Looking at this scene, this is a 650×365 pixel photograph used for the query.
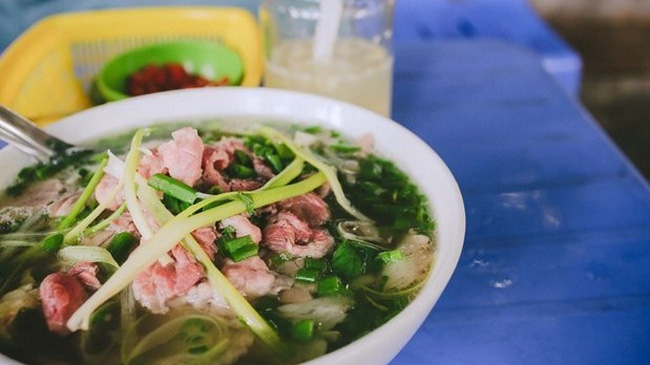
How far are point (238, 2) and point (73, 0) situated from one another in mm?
616

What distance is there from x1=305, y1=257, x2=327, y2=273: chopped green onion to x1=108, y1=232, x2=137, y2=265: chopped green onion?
8.9 inches

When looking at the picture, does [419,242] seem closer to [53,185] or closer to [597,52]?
[53,185]

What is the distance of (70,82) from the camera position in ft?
5.72

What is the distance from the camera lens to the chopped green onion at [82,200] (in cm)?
94

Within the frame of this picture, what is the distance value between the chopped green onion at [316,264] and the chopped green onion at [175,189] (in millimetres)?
170

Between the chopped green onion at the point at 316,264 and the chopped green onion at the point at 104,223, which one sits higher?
the chopped green onion at the point at 104,223

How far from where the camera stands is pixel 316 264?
34.8 inches

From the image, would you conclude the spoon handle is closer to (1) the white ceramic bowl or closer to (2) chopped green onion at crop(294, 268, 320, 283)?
(1) the white ceramic bowl

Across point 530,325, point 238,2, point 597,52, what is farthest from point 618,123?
point 530,325

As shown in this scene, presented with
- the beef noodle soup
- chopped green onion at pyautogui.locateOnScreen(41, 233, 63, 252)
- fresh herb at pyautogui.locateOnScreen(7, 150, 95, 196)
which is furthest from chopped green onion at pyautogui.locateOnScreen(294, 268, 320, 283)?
fresh herb at pyautogui.locateOnScreen(7, 150, 95, 196)

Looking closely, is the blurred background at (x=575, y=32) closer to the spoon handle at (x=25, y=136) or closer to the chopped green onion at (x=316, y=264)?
the spoon handle at (x=25, y=136)

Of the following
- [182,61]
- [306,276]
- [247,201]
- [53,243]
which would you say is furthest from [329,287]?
[182,61]

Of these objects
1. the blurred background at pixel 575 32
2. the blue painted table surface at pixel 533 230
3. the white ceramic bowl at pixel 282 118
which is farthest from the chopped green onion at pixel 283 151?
the blurred background at pixel 575 32

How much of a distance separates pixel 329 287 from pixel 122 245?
0.27 metres
